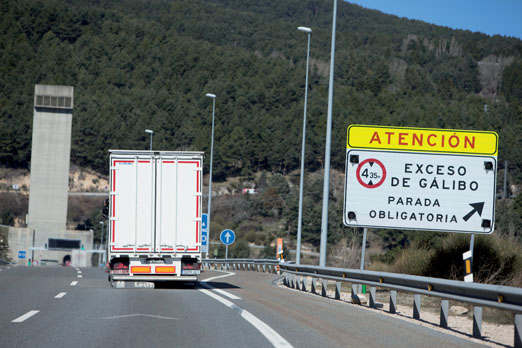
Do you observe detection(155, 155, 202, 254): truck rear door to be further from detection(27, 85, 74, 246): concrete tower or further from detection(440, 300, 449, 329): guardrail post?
detection(27, 85, 74, 246): concrete tower

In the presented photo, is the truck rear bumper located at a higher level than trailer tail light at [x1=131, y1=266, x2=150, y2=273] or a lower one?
lower

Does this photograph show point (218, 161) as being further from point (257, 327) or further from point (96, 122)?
point (257, 327)

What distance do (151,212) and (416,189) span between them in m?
6.89

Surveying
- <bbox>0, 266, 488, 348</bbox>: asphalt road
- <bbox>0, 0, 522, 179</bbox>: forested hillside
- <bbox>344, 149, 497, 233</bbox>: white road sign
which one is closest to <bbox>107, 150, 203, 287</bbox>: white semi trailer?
<bbox>0, 266, 488, 348</bbox>: asphalt road

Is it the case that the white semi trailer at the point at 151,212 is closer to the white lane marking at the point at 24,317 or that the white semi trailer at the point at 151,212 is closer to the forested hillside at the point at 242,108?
the white lane marking at the point at 24,317

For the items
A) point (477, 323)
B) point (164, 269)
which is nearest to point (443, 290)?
point (477, 323)

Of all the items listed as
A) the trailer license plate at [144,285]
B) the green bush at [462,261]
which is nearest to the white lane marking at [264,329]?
the trailer license plate at [144,285]

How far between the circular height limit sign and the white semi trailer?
4201 millimetres

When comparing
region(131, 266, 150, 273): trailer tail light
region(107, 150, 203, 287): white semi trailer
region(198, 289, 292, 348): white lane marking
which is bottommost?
region(131, 266, 150, 273): trailer tail light

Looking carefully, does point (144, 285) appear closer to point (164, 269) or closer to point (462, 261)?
point (164, 269)

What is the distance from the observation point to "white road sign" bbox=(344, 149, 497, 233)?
18859mm

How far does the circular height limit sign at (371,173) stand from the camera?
1945cm

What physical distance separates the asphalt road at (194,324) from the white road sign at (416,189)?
4464mm

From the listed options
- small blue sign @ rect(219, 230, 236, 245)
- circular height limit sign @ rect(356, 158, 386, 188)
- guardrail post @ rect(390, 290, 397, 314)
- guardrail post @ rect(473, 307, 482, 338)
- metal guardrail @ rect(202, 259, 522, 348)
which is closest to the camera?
metal guardrail @ rect(202, 259, 522, 348)
